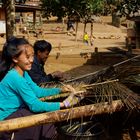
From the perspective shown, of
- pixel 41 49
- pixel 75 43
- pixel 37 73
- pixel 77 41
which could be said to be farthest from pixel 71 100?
pixel 77 41

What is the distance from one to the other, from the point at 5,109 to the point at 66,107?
0.51m

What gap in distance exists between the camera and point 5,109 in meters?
2.89

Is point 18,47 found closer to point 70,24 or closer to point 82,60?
point 82,60

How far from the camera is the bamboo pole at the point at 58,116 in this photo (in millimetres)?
2633

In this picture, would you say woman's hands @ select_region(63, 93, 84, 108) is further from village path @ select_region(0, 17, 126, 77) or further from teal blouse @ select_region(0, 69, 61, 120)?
village path @ select_region(0, 17, 126, 77)

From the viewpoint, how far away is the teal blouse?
280cm

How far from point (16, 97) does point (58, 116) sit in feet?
1.21

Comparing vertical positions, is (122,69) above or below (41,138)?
above

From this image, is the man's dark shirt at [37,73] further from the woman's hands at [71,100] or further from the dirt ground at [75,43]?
the dirt ground at [75,43]

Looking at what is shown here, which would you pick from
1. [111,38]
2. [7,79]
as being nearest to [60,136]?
[7,79]

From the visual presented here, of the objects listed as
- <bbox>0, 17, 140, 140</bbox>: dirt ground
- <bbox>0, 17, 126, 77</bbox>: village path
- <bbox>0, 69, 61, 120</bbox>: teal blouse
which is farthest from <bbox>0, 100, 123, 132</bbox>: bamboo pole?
<bbox>0, 17, 126, 77</bbox>: village path

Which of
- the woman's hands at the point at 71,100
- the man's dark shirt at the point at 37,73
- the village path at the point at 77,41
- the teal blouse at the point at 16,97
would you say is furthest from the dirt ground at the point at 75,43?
the teal blouse at the point at 16,97

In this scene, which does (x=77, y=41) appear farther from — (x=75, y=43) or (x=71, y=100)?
(x=71, y=100)

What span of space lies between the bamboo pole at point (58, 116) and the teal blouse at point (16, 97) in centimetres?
8
